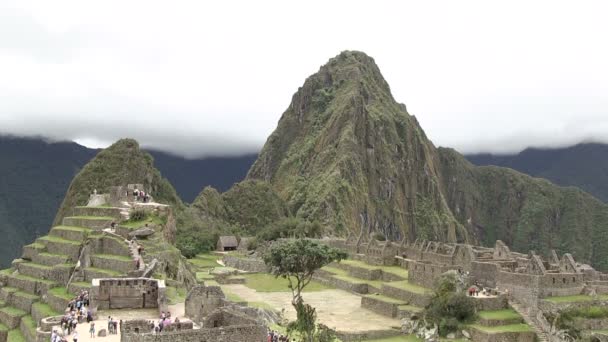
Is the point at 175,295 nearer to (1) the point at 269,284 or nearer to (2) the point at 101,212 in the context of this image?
(2) the point at 101,212

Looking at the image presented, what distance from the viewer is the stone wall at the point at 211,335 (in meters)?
19.4

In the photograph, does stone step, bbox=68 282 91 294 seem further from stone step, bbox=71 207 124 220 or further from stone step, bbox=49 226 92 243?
stone step, bbox=71 207 124 220

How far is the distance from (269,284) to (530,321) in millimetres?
30456

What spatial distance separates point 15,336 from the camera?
38.0 metres

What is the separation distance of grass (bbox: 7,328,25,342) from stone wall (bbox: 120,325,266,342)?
63.9ft

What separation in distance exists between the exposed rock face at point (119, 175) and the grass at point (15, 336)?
35.6m

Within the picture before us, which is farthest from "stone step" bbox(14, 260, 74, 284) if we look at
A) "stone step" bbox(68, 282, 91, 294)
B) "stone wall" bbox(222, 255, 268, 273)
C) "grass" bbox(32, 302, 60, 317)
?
"stone wall" bbox(222, 255, 268, 273)

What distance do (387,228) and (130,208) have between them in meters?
151

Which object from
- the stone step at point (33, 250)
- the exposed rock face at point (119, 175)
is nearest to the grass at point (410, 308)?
the stone step at point (33, 250)

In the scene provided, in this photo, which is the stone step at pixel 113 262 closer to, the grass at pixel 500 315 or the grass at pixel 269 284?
the grass at pixel 500 315

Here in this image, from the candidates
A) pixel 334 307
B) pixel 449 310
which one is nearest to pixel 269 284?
pixel 334 307

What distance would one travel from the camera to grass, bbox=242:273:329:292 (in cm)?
6384

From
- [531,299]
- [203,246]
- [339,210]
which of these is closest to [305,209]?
[339,210]

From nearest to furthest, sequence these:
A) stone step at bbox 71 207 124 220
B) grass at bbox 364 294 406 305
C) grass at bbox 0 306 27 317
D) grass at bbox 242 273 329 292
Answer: grass at bbox 0 306 27 317 → stone step at bbox 71 207 124 220 → grass at bbox 364 294 406 305 → grass at bbox 242 273 329 292
